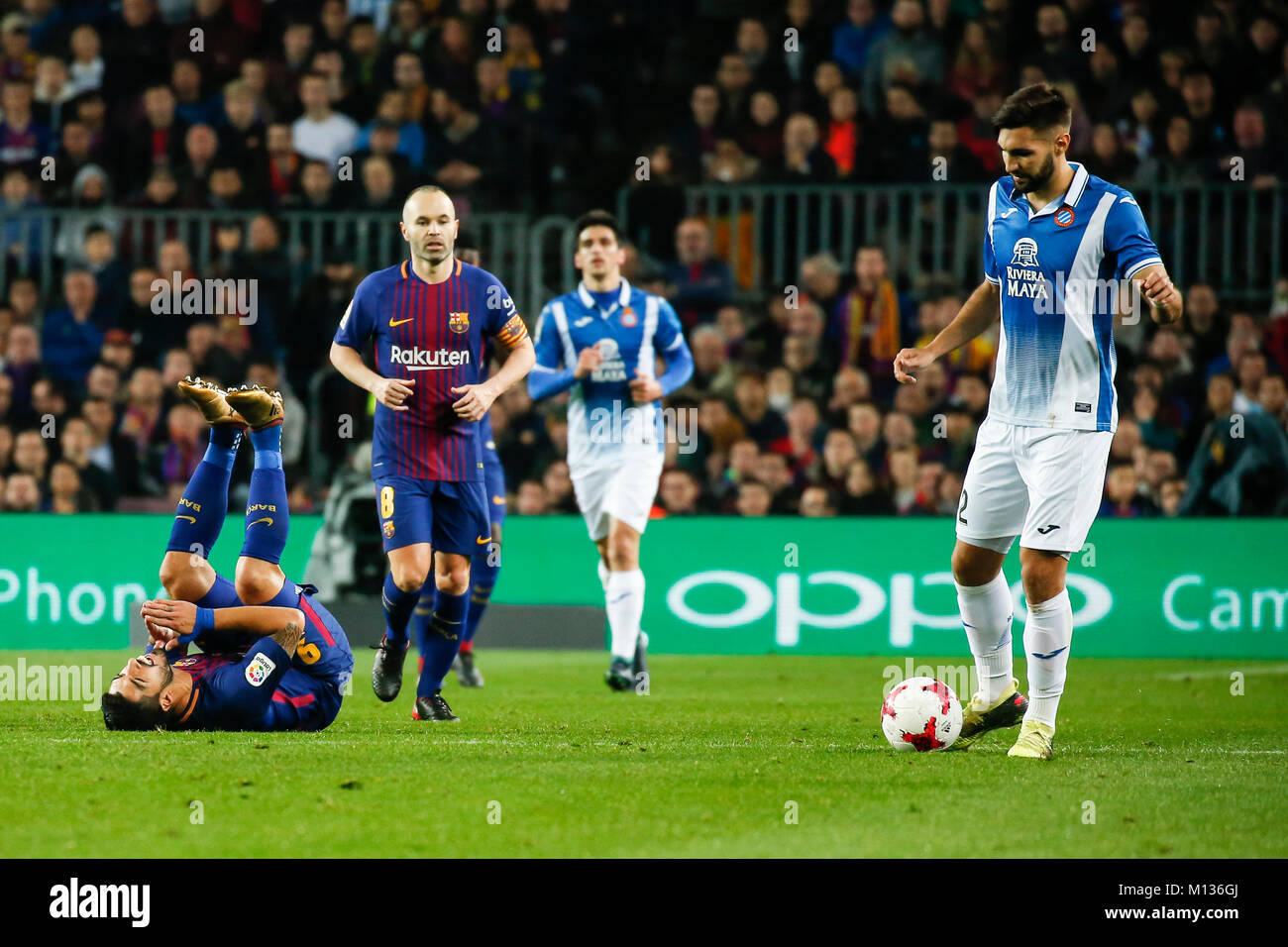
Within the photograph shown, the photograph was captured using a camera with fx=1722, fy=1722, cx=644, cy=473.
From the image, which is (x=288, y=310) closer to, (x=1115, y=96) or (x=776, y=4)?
(x=776, y=4)

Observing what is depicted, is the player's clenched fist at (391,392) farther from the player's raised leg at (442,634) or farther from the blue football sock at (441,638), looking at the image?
the blue football sock at (441,638)

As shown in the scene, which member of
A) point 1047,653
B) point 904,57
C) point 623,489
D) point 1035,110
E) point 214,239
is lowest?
point 1047,653

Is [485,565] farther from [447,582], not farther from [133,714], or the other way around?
[133,714]

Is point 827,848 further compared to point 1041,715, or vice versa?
point 1041,715

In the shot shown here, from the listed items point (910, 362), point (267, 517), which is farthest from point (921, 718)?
point (267, 517)

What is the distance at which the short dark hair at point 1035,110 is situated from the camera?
6.58m

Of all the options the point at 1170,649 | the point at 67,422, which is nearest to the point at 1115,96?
the point at 1170,649

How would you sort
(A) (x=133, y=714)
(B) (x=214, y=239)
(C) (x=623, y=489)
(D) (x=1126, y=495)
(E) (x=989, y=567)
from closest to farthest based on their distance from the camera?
(E) (x=989, y=567) < (A) (x=133, y=714) < (C) (x=623, y=489) < (D) (x=1126, y=495) < (B) (x=214, y=239)

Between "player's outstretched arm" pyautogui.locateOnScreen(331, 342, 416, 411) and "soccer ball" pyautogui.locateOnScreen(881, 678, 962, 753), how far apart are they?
255 cm

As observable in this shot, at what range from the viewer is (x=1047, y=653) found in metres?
6.75

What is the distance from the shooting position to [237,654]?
283 inches

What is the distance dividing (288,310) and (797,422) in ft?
15.6

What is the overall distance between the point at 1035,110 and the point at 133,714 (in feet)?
14.4

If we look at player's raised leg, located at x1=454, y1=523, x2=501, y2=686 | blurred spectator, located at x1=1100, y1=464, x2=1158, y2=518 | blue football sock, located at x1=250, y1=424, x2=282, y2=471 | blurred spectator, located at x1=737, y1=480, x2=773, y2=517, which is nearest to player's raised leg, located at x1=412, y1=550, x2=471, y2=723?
blue football sock, located at x1=250, y1=424, x2=282, y2=471
